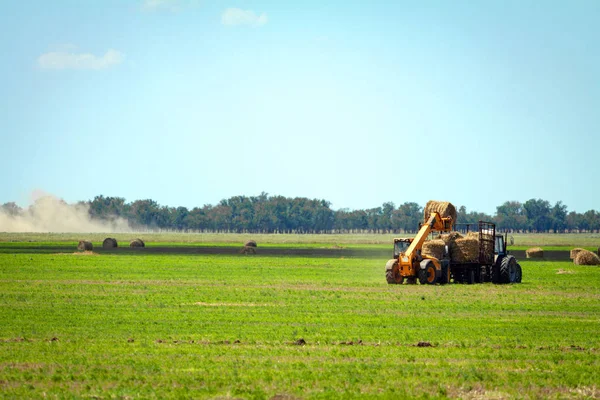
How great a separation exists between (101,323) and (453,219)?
2231 cm

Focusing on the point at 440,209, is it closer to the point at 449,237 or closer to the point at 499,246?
the point at 449,237

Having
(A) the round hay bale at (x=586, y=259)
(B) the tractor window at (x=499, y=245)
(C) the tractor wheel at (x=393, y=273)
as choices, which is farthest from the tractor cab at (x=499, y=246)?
(A) the round hay bale at (x=586, y=259)

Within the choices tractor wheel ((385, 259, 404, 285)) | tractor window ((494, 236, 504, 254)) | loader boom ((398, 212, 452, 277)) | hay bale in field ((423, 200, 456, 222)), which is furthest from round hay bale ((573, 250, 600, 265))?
tractor wheel ((385, 259, 404, 285))

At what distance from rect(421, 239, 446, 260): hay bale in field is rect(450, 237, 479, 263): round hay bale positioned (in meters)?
1.12

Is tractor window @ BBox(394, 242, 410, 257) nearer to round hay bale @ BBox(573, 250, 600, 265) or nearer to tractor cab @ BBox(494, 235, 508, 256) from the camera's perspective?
tractor cab @ BBox(494, 235, 508, 256)

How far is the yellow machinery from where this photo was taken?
39312 mm

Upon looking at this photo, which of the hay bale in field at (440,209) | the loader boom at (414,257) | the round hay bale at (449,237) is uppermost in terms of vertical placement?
the hay bale in field at (440,209)

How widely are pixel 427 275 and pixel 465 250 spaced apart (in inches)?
107

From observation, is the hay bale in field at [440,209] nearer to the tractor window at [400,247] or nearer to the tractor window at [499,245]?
the tractor window at [400,247]

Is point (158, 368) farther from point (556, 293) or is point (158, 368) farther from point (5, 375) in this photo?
point (556, 293)

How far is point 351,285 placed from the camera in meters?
39.9

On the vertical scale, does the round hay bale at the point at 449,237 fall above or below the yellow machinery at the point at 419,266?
above

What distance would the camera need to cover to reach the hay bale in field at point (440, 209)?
41750 mm

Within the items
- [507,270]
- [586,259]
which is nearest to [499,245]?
[507,270]
